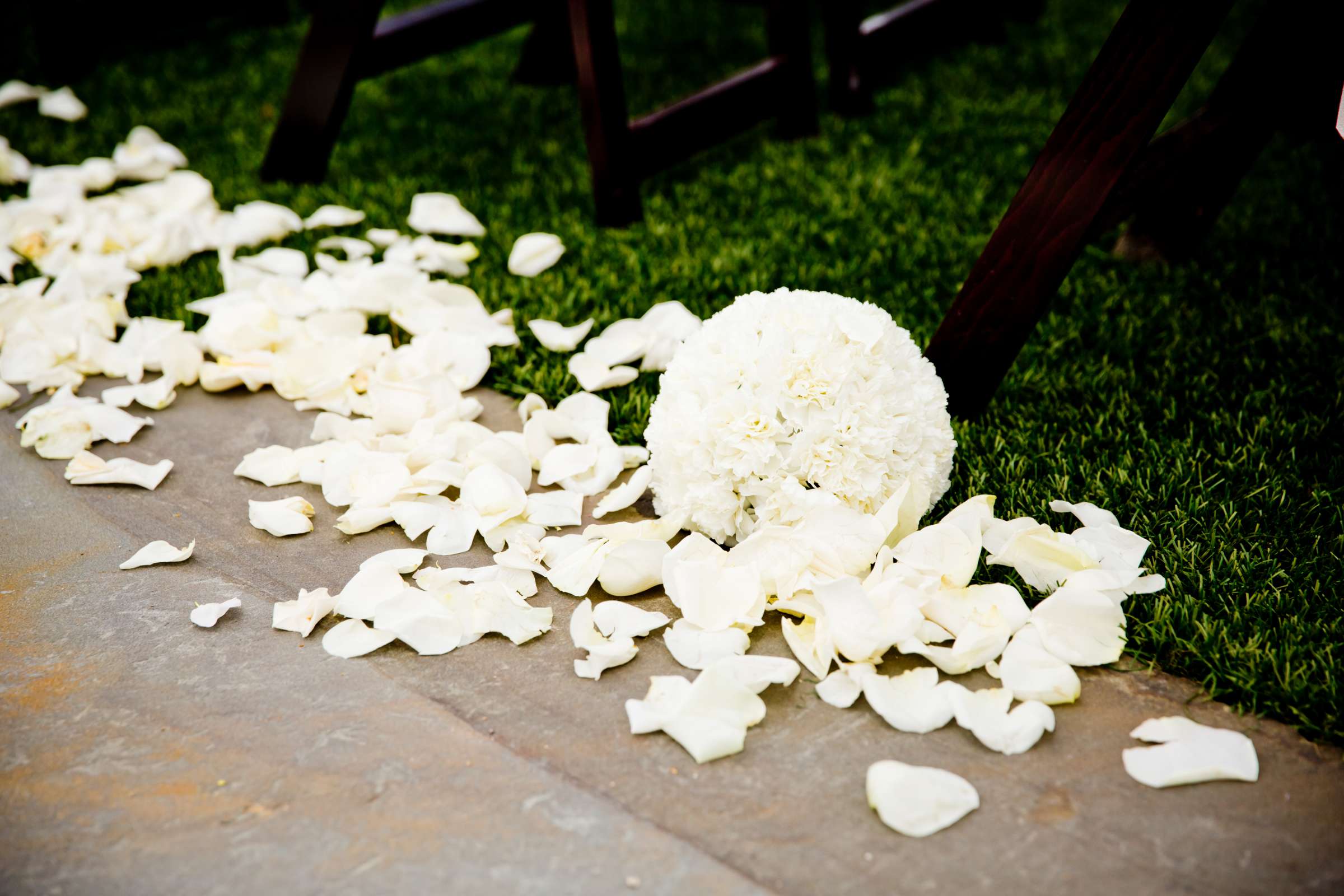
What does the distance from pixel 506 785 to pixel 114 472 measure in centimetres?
102

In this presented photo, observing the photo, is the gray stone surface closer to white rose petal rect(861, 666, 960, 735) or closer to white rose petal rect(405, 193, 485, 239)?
white rose petal rect(861, 666, 960, 735)

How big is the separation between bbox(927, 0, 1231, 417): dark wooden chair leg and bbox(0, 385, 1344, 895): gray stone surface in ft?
2.14

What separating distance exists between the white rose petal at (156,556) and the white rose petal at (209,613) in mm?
142

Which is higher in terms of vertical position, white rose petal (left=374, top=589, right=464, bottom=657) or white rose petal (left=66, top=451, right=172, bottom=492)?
white rose petal (left=66, top=451, right=172, bottom=492)

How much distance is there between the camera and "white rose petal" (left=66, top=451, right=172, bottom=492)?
179 cm

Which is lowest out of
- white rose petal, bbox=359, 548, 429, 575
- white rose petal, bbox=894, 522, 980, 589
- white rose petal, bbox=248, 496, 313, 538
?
white rose petal, bbox=894, 522, 980, 589

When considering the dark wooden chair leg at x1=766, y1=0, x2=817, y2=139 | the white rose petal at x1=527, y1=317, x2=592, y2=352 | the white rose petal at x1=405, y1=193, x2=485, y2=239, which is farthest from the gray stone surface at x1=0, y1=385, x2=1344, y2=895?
the dark wooden chair leg at x1=766, y1=0, x2=817, y2=139

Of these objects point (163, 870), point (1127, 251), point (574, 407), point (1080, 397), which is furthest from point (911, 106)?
point (163, 870)

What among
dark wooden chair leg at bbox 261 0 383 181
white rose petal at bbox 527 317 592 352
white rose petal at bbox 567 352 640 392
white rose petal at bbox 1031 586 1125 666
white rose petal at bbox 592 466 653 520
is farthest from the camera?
dark wooden chair leg at bbox 261 0 383 181

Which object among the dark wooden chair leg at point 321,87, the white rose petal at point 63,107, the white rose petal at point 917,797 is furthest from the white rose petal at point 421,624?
the white rose petal at point 63,107

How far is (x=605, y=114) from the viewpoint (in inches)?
103

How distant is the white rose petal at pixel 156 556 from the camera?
1594 mm

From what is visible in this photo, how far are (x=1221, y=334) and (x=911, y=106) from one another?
1.65 metres

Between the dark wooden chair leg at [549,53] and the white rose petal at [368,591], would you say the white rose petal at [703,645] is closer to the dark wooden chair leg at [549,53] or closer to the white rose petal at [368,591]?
the white rose petal at [368,591]
